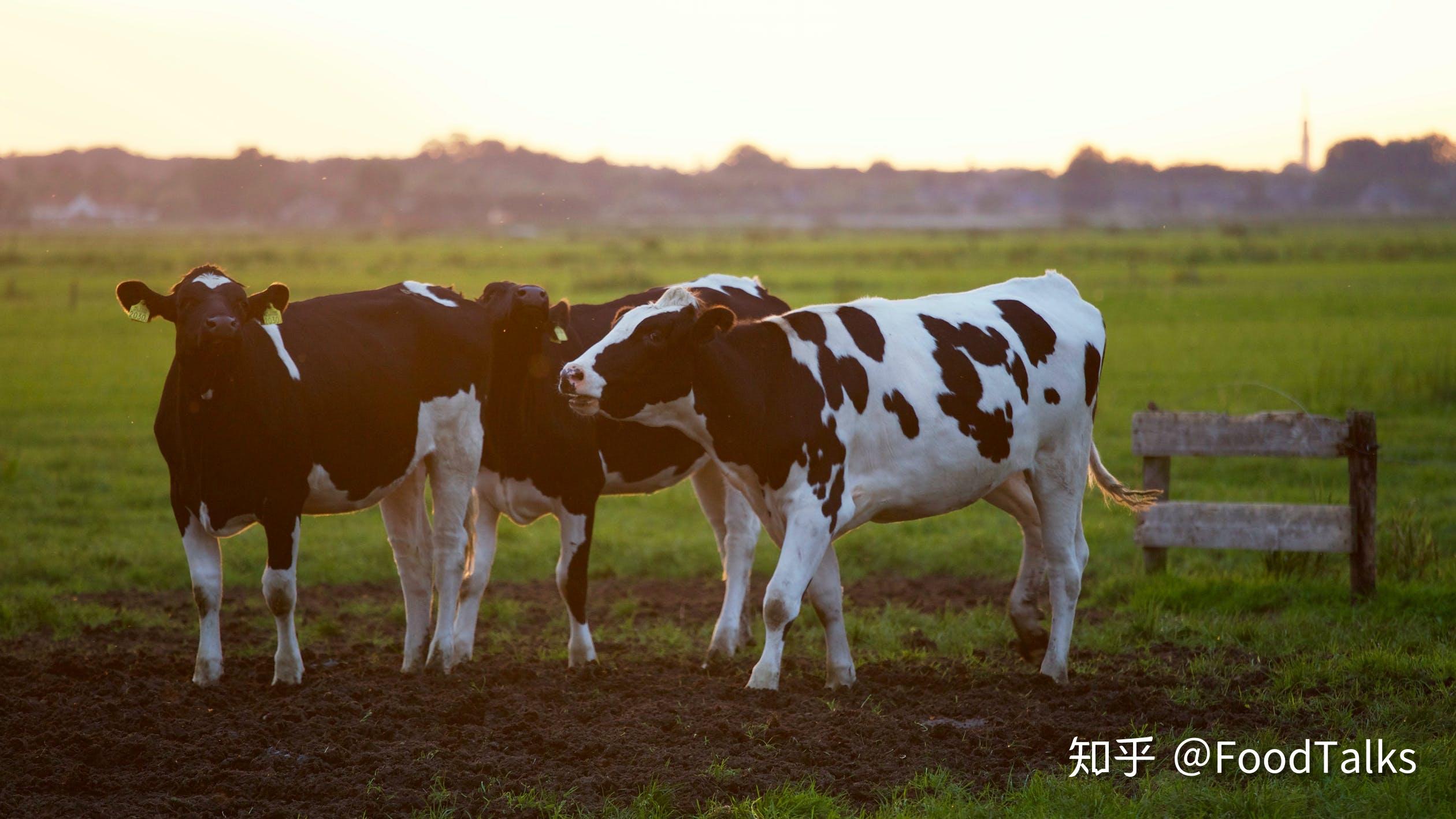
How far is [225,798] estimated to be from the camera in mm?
5531

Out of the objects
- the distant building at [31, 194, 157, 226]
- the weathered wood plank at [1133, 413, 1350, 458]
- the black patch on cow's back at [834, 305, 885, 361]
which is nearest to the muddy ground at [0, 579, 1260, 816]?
the black patch on cow's back at [834, 305, 885, 361]

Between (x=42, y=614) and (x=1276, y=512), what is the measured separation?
29.4 ft

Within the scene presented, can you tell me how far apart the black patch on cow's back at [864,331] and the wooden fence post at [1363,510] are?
405 cm

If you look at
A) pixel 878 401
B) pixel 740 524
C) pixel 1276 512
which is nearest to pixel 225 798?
pixel 878 401

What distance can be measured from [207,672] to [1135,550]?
782cm

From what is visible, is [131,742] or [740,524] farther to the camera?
[740,524]

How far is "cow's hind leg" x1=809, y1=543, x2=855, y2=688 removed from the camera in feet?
24.8

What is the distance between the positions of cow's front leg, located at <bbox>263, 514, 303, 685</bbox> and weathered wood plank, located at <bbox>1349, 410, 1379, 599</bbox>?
714 centimetres

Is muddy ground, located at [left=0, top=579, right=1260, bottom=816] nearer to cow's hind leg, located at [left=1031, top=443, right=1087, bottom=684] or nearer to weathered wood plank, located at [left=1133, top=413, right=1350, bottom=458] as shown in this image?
cow's hind leg, located at [left=1031, top=443, right=1087, bottom=684]

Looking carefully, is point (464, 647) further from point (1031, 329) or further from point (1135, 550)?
point (1135, 550)

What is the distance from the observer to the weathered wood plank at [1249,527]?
31.4 feet

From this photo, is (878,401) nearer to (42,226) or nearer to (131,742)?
(131,742)

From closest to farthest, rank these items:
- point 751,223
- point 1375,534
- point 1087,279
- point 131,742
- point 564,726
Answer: point 131,742, point 564,726, point 1375,534, point 1087,279, point 751,223

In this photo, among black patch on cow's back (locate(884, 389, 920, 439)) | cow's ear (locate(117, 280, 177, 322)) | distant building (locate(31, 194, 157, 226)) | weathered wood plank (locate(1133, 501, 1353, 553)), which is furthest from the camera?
distant building (locate(31, 194, 157, 226))
